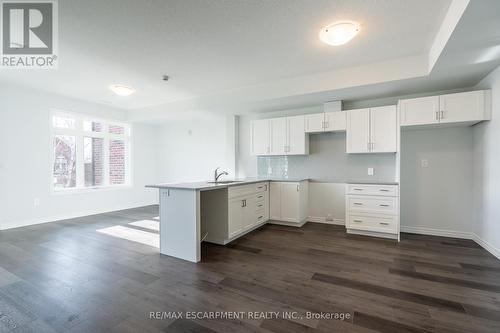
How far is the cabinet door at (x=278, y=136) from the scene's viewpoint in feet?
15.4

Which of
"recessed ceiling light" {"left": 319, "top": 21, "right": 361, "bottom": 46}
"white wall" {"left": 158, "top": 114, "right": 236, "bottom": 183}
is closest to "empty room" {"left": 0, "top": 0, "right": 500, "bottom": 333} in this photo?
"recessed ceiling light" {"left": 319, "top": 21, "right": 361, "bottom": 46}

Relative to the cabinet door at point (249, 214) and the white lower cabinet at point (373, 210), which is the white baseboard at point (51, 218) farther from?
the white lower cabinet at point (373, 210)

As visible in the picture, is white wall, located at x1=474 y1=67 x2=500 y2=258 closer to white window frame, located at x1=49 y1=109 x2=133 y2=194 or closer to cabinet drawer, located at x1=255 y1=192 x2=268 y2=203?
cabinet drawer, located at x1=255 y1=192 x2=268 y2=203

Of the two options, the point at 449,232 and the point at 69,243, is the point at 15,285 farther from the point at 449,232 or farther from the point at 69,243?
the point at 449,232

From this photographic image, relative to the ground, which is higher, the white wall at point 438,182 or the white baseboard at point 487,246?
the white wall at point 438,182

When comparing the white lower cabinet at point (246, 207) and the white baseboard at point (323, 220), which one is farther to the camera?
the white baseboard at point (323, 220)

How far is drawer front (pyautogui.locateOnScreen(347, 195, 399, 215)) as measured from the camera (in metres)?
3.62

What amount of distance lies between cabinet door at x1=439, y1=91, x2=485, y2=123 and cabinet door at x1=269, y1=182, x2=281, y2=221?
2.78 metres

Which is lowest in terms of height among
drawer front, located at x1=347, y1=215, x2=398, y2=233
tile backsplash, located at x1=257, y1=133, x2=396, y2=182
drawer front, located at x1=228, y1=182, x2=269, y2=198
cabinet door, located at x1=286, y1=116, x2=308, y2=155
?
drawer front, located at x1=347, y1=215, x2=398, y2=233

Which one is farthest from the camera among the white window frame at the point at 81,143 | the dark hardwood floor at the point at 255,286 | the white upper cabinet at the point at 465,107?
the white window frame at the point at 81,143

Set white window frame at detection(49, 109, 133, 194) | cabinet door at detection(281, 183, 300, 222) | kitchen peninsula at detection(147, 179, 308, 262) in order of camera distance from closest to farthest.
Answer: kitchen peninsula at detection(147, 179, 308, 262) < cabinet door at detection(281, 183, 300, 222) < white window frame at detection(49, 109, 133, 194)

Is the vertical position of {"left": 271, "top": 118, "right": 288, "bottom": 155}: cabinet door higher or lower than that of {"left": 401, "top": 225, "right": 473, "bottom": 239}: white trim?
higher

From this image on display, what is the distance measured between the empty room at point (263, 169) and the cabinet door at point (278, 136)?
31mm

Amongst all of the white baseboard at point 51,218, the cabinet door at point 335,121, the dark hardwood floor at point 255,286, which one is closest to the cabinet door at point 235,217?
the dark hardwood floor at point 255,286
